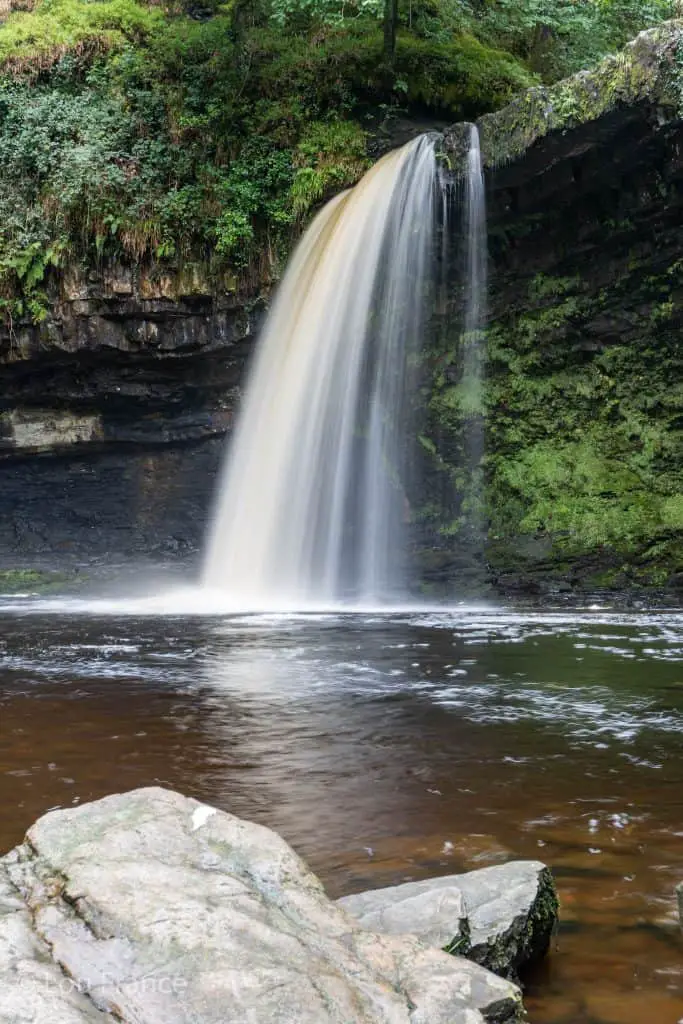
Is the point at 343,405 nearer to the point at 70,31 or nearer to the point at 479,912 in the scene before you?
the point at 70,31

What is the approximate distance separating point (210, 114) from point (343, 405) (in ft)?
19.8

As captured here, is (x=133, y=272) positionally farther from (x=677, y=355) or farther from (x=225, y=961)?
(x=225, y=961)

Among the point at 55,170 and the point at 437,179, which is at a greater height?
the point at 55,170

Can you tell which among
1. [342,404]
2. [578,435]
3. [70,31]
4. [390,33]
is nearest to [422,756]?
[342,404]

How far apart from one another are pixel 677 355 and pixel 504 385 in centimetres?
254

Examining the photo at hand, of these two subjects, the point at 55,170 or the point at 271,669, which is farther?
the point at 55,170

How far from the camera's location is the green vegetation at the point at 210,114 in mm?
14570

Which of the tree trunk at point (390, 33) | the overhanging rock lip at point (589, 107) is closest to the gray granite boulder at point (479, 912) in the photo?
the overhanging rock lip at point (589, 107)

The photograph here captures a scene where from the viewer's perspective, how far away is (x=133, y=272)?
48.0 ft

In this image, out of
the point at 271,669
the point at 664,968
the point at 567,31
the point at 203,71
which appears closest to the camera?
the point at 664,968

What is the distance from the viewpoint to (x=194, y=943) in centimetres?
173

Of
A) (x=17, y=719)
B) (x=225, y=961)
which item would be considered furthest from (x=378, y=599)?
(x=225, y=961)

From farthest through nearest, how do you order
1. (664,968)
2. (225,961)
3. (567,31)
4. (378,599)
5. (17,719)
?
(567,31), (378,599), (17,719), (664,968), (225,961)

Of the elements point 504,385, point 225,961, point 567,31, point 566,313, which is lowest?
point 225,961
